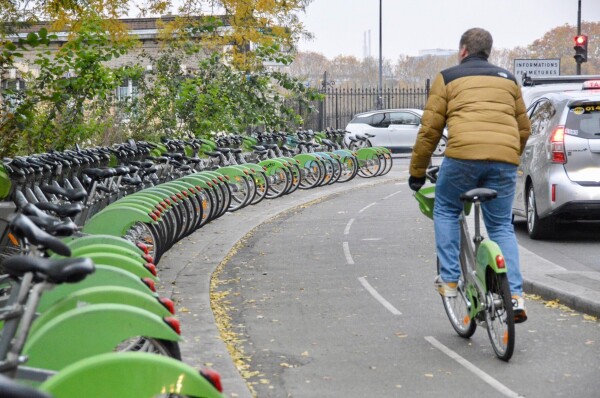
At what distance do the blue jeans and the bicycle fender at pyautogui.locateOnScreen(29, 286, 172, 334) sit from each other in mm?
2932

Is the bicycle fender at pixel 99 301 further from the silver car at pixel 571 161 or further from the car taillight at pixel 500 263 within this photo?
the silver car at pixel 571 161

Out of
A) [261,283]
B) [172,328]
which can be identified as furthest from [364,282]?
[172,328]

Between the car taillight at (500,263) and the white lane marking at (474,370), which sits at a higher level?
the car taillight at (500,263)

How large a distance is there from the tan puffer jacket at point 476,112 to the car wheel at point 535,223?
6067 mm

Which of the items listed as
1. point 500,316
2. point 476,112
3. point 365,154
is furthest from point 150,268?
point 365,154

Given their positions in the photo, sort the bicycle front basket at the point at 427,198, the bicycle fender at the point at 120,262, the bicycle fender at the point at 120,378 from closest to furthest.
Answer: the bicycle fender at the point at 120,378 → the bicycle fender at the point at 120,262 → the bicycle front basket at the point at 427,198

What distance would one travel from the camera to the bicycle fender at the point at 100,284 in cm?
497

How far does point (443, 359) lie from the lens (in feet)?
23.0

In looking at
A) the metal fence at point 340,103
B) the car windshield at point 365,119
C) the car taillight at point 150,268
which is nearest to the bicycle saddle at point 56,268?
the car taillight at point 150,268

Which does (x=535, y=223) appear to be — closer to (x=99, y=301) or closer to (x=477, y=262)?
(x=477, y=262)

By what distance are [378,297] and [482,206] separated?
259 centimetres

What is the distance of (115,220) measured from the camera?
9.85 metres

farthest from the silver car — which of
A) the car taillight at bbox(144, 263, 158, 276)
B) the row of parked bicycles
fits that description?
the car taillight at bbox(144, 263, 158, 276)

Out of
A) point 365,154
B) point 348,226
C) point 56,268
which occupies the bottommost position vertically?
point 365,154
